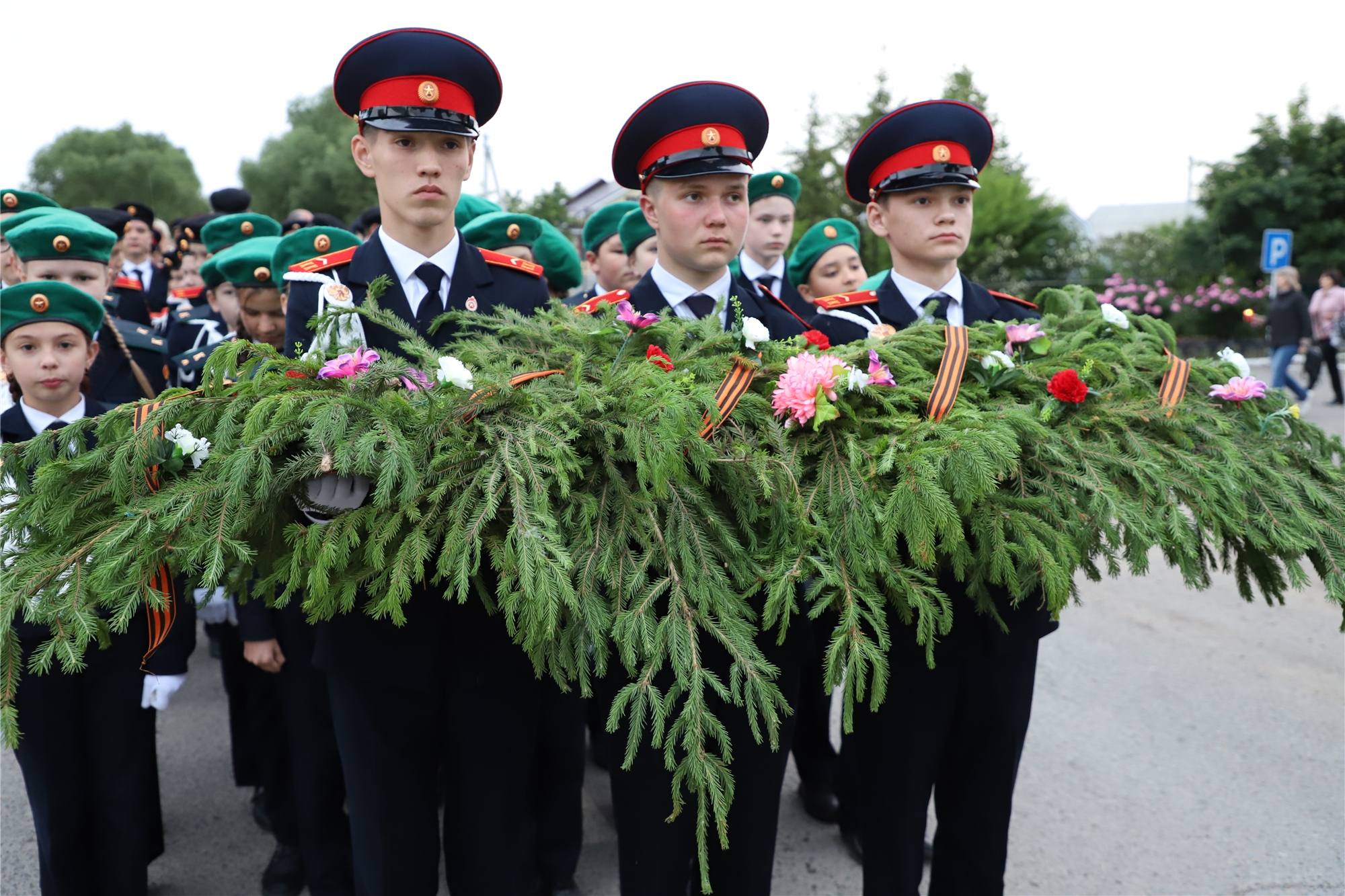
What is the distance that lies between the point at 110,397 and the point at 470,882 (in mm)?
2084

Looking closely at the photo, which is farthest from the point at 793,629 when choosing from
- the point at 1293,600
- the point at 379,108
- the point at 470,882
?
the point at 1293,600

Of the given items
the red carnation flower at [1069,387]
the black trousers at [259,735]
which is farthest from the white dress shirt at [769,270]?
the black trousers at [259,735]

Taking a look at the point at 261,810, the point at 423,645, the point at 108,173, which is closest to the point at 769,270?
the point at 423,645

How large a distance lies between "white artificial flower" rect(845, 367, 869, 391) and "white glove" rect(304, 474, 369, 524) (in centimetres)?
99

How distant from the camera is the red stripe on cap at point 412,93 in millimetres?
2314

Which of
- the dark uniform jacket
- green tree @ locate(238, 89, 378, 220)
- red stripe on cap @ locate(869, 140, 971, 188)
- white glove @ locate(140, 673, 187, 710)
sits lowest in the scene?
white glove @ locate(140, 673, 187, 710)

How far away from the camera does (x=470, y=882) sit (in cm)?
222

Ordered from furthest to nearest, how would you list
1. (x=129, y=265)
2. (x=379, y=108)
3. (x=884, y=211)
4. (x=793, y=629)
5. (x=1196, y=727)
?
(x=129, y=265)
(x=1196, y=727)
(x=884, y=211)
(x=379, y=108)
(x=793, y=629)

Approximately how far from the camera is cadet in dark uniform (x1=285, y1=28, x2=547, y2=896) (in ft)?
6.79

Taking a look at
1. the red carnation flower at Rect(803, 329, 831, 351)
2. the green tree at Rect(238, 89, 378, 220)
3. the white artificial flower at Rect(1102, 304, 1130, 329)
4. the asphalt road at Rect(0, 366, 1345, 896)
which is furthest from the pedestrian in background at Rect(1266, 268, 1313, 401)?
the green tree at Rect(238, 89, 378, 220)

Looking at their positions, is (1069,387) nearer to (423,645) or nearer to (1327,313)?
(423,645)

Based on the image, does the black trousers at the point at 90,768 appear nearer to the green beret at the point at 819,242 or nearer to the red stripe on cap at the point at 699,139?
the red stripe on cap at the point at 699,139

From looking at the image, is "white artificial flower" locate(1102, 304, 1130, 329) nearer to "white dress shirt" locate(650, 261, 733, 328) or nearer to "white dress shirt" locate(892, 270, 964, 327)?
"white dress shirt" locate(892, 270, 964, 327)

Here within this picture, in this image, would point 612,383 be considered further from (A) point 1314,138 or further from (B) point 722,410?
(A) point 1314,138
